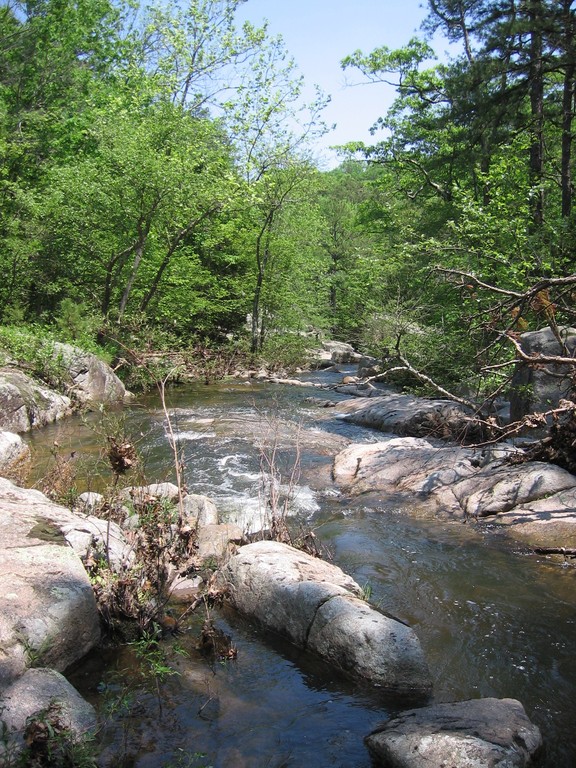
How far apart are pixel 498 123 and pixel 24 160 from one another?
669 inches

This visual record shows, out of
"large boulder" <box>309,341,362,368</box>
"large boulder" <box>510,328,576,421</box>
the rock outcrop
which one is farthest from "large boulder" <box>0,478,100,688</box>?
"large boulder" <box>309,341,362,368</box>

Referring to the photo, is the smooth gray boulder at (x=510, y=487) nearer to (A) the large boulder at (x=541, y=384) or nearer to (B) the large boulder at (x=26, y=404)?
(A) the large boulder at (x=541, y=384)

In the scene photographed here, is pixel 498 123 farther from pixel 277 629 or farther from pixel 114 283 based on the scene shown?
pixel 114 283

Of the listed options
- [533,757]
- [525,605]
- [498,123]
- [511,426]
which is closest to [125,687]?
[533,757]

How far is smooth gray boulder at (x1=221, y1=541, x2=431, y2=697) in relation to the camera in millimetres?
4062

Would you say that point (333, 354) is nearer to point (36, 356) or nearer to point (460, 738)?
point (36, 356)

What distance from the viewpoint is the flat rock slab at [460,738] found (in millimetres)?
3033

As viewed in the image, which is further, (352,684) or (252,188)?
(252,188)

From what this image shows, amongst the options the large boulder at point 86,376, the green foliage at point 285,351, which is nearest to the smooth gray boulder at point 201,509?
the large boulder at point 86,376

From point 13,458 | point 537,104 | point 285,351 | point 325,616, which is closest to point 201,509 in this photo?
point 325,616

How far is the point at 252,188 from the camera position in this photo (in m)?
18.5

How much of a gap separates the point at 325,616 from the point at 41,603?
192 centimetres

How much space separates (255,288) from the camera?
78.1 ft

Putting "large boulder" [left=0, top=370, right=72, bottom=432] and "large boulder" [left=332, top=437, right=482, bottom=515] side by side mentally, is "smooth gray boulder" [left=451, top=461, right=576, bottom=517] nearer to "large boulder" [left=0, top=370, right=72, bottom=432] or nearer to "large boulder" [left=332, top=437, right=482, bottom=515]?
"large boulder" [left=332, top=437, right=482, bottom=515]
